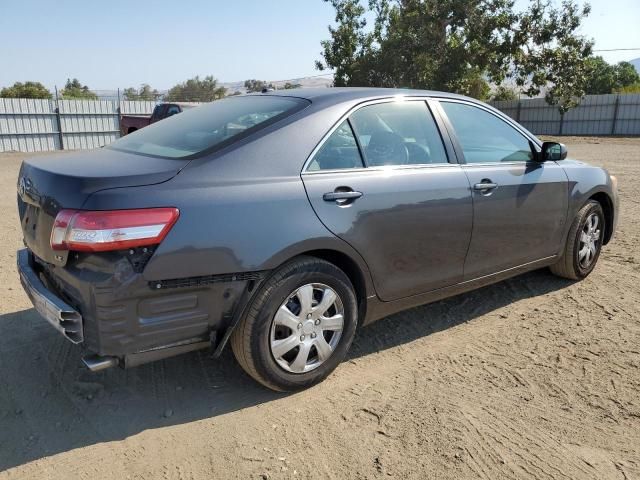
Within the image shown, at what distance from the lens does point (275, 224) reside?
2.79 m

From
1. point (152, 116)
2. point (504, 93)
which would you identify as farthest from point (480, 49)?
point (152, 116)

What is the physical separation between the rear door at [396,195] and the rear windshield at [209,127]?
39 centimetres

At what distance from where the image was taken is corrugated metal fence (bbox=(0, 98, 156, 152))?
20.6 metres

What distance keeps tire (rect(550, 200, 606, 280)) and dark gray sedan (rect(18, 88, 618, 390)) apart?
0.69 metres

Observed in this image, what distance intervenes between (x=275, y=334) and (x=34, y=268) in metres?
1.43

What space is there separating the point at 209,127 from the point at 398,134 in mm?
1200

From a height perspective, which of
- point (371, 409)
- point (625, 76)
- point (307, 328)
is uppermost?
point (625, 76)

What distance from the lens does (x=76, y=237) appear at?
2455 millimetres

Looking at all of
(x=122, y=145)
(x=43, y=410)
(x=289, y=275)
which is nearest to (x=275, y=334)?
(x=289, y=275)

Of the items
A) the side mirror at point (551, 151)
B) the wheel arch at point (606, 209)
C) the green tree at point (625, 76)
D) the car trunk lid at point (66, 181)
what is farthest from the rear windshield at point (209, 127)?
the green tree at point (625, 76)

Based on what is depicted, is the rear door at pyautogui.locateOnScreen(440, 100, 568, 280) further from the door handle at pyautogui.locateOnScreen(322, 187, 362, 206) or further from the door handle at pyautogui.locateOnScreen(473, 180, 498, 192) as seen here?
the door handle at pyautogui.locateOnScreen(322, 187, 362, 206)

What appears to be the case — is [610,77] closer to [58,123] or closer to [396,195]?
[58,123]

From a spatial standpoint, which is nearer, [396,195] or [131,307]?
[131,307]

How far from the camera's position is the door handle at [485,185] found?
375 centimetres
